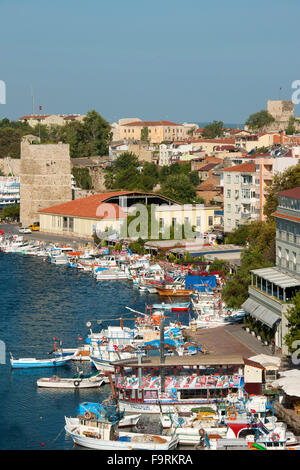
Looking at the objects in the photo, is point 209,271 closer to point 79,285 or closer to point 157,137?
point 79,285

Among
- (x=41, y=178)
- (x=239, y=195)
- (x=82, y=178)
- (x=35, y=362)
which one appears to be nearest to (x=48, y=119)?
(x=82, y=178)

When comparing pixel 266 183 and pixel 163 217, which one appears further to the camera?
pixel 163 217

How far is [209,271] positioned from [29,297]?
789cm

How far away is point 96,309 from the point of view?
102ft

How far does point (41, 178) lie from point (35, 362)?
117ft

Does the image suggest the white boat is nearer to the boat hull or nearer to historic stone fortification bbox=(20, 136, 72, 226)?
the boat hull

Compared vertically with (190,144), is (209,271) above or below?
below

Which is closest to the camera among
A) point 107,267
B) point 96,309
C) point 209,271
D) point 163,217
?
point 96,309

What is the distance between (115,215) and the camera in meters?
49.3

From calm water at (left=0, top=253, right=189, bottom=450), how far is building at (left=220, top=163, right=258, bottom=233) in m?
8.38

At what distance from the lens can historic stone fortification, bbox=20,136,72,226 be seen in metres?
57.4

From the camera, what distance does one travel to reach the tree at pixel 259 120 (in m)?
105
